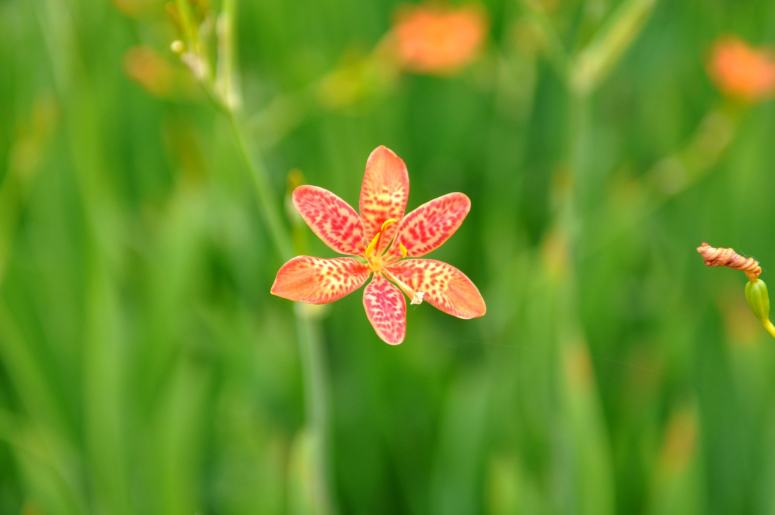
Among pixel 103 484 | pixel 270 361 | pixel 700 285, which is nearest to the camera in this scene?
pixel 103 484

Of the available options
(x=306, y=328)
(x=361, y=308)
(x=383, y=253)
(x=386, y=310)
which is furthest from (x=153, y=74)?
(x=386, y=310)

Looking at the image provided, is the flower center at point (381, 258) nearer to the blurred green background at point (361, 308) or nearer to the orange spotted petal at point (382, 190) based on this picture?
the orange spotted petal at point (382, 190)

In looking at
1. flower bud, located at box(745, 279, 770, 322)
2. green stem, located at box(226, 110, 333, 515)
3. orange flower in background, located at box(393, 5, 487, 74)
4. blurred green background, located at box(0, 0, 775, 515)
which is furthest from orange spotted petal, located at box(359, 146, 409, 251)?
orange flower in background, located at box(393, 5, 487, 74)

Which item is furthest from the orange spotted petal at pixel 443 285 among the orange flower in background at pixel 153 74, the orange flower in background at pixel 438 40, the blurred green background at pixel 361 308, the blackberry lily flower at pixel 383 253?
the orange flower in background at pixel 438 40

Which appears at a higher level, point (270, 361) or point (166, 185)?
point (166, 185)

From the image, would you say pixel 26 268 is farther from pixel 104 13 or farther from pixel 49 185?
pixel 104 13

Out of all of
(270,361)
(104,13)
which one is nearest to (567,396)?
(270,361)

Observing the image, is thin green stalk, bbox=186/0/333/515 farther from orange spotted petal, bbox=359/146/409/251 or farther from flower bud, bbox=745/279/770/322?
flower bud, bbox=745/279/770/322
